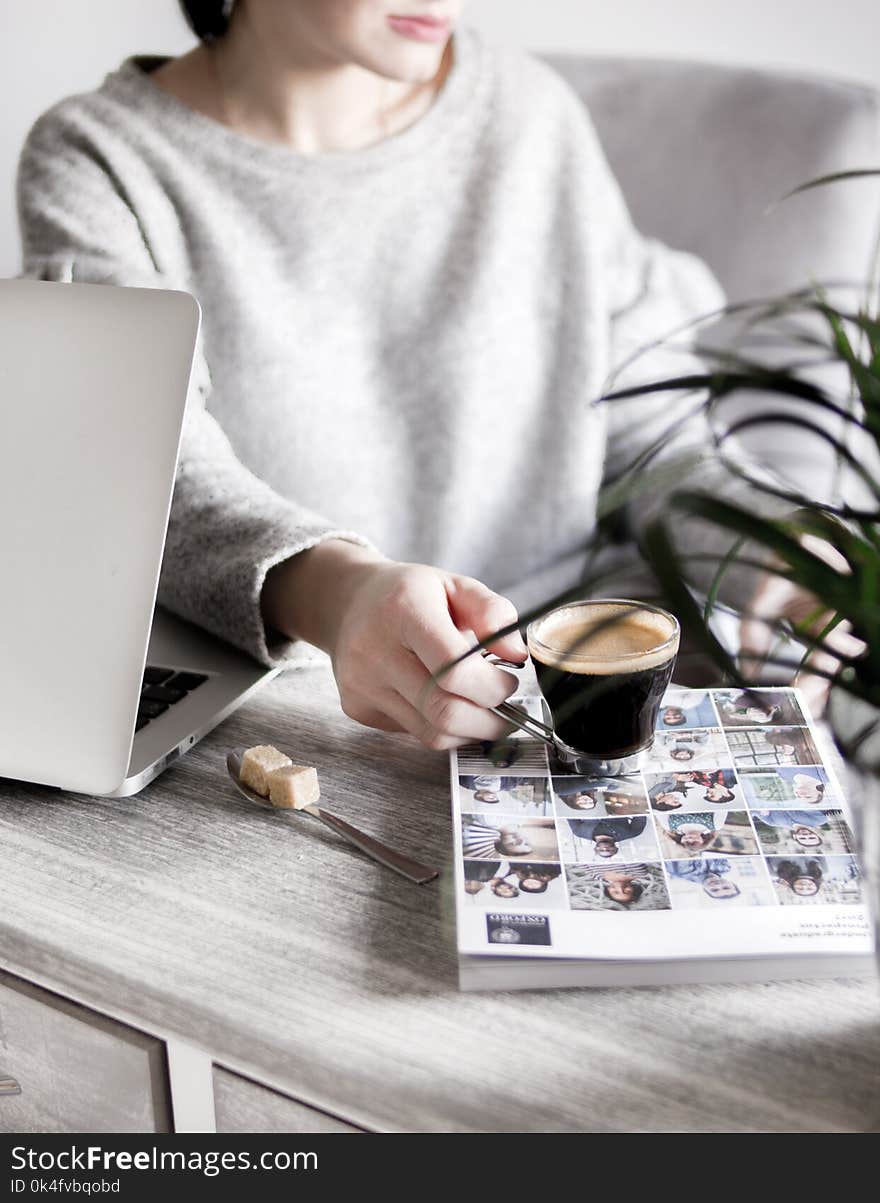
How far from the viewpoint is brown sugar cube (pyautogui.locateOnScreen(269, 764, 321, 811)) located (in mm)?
601

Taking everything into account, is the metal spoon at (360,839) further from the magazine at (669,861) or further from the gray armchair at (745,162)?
the gray armchair at (745,162)

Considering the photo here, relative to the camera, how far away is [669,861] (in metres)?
0.53

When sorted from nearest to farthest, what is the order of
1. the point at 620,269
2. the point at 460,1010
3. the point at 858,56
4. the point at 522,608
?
the point at 460,1010
the point at 522,608
the point at 620,269
the point at 858,56

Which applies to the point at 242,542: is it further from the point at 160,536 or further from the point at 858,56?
the point at 858,56

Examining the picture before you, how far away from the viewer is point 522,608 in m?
1.15

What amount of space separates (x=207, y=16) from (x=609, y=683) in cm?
90

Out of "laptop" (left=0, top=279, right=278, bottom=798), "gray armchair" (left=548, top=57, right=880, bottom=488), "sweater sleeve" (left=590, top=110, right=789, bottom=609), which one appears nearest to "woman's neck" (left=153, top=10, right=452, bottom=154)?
"sweater sleeve" (left=590, top=110, right=789, bottom=609)

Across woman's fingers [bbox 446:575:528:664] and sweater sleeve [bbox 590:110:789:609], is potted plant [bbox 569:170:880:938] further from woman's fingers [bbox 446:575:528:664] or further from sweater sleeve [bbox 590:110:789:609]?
sweater sleeve [bbox 590:110:789:609]

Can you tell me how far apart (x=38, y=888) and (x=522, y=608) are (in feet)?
2.21

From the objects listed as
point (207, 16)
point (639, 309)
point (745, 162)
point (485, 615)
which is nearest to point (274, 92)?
point (207, 16)

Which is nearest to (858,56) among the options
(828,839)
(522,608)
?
(522,608)

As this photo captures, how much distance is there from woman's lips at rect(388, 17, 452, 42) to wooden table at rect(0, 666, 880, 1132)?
716mm

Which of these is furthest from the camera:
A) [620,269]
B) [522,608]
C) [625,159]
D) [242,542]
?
[625,159]

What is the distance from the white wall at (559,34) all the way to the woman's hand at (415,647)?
1.01 metres
